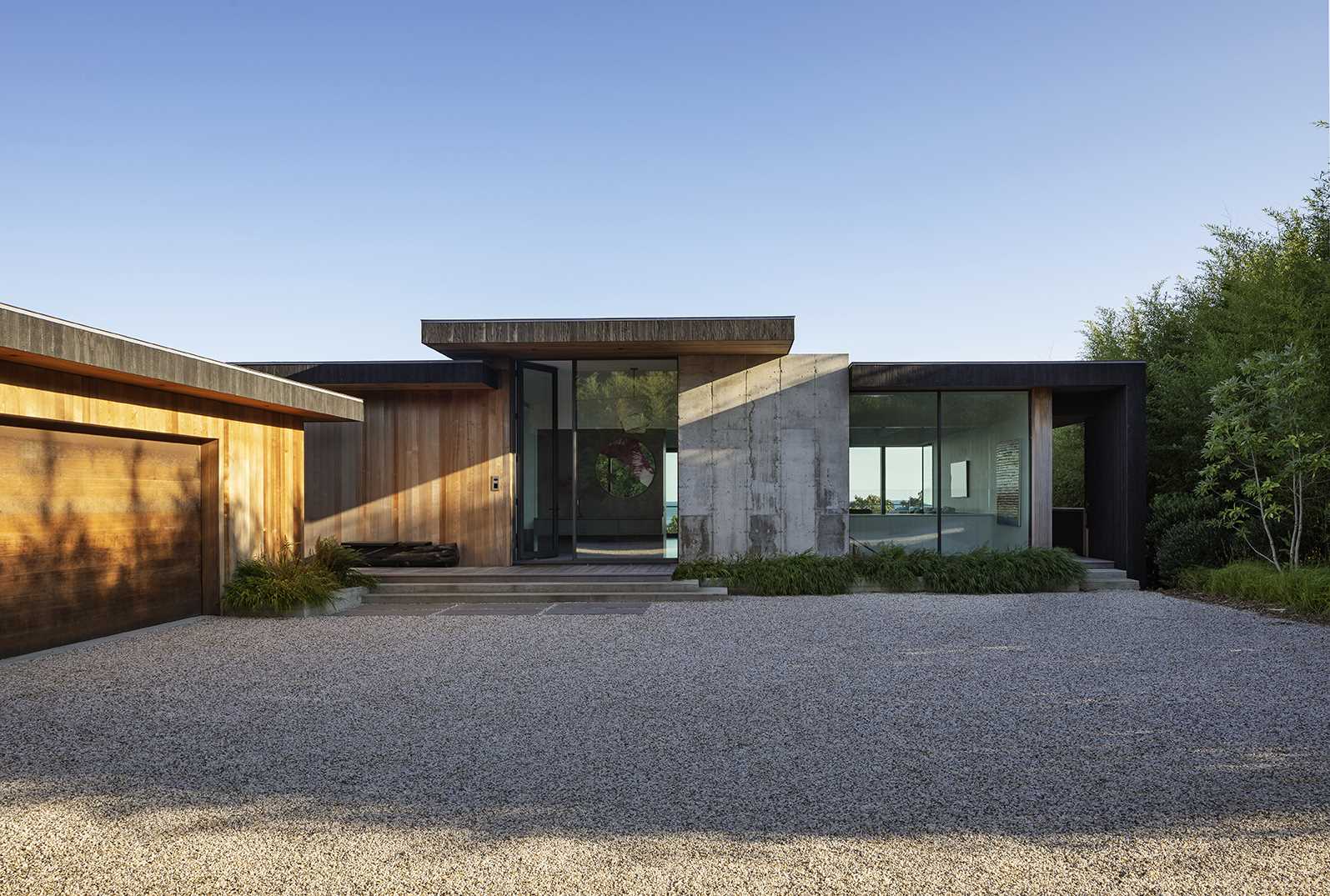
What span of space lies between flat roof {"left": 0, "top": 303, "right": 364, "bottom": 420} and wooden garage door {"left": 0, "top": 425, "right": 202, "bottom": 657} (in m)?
0.74

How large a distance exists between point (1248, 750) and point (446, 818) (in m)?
3.89

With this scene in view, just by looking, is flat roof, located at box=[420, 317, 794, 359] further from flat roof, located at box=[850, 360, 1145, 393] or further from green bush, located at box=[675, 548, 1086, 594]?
green bush, located at box=[675, 548, 1086, 594]

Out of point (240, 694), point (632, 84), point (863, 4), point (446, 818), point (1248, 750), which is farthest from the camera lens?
point (632, 84)

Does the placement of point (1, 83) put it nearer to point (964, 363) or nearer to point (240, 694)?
point (240, 694)

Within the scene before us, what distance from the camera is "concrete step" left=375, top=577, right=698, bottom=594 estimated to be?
9.45 meters

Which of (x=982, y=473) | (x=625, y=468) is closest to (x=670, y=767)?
(x=982, y=473)

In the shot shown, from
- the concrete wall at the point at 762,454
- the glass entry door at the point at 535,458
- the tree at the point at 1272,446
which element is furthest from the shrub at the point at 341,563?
the tree at the point at 1272,446

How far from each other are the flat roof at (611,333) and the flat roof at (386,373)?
351 mm

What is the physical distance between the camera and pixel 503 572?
1023 centimetres

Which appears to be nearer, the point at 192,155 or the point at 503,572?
the point at 503,572

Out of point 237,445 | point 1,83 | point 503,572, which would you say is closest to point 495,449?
point 503,572

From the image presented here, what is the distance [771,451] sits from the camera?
1084cm

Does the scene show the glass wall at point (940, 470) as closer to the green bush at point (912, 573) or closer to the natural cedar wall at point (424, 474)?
the green bush at point (912, 573)

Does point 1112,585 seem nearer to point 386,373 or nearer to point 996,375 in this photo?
point 996,375
